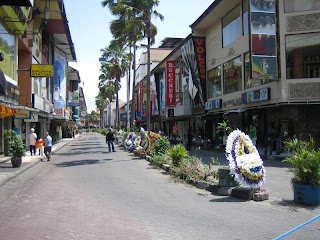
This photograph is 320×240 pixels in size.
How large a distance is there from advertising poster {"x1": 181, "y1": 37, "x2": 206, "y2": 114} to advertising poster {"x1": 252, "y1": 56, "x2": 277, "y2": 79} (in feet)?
34.6

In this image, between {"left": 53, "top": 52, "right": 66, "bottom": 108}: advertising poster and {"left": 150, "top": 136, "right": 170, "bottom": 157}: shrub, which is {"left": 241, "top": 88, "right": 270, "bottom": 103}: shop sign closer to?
{"left": 150, "top": 136, "right": 170, "bottom": 157}: shrub

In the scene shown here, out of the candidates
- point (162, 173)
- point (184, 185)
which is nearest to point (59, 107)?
point (162, 173)

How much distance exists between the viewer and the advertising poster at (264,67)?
18.1 meters

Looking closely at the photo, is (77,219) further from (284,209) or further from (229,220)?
(284,209)

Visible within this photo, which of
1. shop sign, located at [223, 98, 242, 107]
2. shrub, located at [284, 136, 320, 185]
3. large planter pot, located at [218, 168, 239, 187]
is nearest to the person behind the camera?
shrub, located at [284, 136, 320, 185]

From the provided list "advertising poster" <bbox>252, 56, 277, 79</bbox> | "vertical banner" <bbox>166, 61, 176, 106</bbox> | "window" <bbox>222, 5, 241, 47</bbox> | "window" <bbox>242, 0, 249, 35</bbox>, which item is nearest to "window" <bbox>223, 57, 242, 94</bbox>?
"window" <bbox>222, 5, 241, 47</bbox>

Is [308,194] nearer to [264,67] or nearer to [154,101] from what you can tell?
[264,67]

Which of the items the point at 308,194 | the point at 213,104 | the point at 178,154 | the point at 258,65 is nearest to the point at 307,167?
the point at 308,194

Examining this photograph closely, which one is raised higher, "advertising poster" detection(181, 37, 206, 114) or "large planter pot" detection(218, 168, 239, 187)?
"advertising poster" detection(181, 37, 206, 114)

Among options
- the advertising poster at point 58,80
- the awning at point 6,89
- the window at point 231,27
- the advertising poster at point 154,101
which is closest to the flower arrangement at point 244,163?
the awning at point 6,89

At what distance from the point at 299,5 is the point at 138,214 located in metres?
16.5

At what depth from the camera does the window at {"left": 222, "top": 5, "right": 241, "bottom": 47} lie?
2330cm

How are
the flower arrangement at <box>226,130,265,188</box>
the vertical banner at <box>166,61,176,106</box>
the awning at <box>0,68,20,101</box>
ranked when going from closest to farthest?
the flower arrangement at <box>226,130,265,188</box>, the awning at <box>0,68,20,101</box>, the vertical banner at <box>166,61,176,106</box>

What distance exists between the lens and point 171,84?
35.5 m
